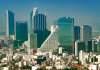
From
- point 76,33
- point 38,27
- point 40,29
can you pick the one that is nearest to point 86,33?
point 76,33

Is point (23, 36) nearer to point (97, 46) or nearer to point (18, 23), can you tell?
point (18, 23)

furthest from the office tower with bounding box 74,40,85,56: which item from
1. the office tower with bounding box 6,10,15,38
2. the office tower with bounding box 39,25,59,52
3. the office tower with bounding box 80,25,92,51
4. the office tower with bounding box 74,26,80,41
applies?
the office tower with bounding box 6,10,15,38

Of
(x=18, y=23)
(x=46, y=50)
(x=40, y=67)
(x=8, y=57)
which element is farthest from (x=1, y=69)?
(x=18, y=23)

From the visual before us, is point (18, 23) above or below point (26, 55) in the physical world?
above

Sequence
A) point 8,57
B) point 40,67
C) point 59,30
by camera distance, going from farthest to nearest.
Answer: point 59,30, point 8,57, point 40,67

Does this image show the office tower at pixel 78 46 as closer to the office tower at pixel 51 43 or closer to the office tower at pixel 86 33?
the office tower at pixel 86 33

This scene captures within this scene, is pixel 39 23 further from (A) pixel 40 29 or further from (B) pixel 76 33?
(B) pixel 76 33

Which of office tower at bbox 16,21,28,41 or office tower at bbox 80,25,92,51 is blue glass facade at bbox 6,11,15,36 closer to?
office tower at bbox 16,21,28,41

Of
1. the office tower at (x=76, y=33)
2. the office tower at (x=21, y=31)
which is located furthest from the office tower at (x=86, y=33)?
the office tower at (x=21, y=31)

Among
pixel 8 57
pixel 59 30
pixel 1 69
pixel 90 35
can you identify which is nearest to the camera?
pixel 1 69
